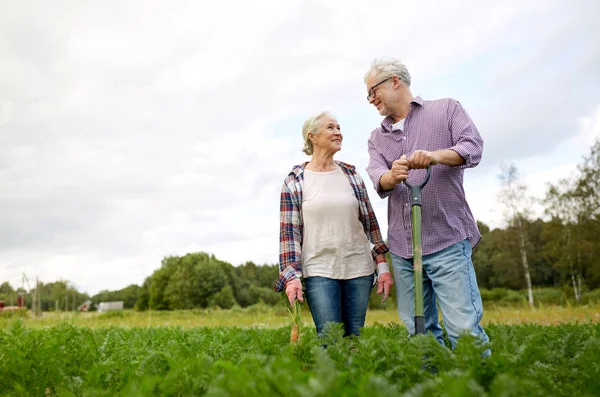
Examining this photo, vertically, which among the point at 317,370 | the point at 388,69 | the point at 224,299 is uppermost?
the point at 388,69

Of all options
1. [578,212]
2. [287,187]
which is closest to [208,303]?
[578,212]

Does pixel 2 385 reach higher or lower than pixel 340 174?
lower

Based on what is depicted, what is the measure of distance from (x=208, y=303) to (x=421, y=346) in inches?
1834

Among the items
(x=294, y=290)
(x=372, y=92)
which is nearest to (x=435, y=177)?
(x=372, y=92)

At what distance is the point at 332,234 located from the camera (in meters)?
4.70

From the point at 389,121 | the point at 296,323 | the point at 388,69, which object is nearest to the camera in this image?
the point at 296,323

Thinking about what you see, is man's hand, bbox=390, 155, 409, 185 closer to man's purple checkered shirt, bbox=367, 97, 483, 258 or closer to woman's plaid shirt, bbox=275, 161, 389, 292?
man's purple checkered shirt, bbox=367, 97, 483, 258

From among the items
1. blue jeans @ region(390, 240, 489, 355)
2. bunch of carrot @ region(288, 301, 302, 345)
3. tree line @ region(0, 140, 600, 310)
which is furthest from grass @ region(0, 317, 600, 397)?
tree line @ region(0, 140, 600, 310)

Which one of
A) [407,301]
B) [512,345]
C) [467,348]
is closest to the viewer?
[467,348]

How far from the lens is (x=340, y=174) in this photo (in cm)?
498

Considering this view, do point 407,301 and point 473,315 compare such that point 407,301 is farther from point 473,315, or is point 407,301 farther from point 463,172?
point 463,172

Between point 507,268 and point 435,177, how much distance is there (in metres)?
45.0

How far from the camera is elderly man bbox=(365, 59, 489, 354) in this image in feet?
13.2

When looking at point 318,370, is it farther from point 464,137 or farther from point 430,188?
point 464,137
